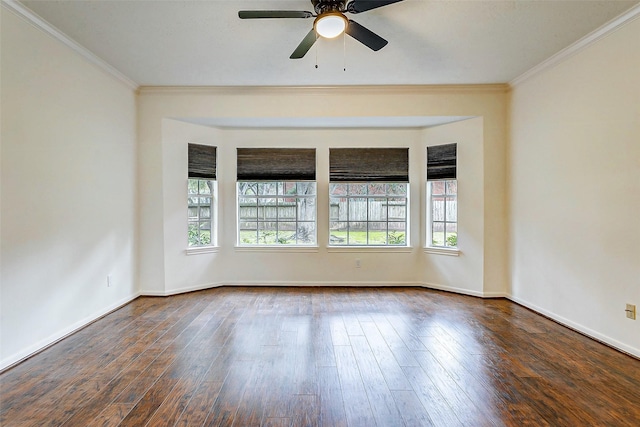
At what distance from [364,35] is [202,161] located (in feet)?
10.2

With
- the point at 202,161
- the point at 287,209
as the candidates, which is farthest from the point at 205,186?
the point at 287,209

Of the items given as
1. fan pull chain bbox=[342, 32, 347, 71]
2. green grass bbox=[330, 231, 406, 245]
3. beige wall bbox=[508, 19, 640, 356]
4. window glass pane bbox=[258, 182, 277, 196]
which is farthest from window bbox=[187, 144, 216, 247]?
beige wall bbox=[508, 19, 640, 356]

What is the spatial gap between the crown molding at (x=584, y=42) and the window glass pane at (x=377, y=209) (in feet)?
7.82

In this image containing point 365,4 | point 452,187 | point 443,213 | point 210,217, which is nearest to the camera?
point 365,4

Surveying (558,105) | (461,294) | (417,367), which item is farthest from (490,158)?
(417,367)

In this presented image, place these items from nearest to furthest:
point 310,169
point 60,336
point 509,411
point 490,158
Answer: point 509,411 < point 60,336 < point 490,158 < point 310,169

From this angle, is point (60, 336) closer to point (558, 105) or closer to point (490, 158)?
point (490, 158)

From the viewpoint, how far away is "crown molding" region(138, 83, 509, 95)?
4379mm

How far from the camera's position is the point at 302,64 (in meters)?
3.69

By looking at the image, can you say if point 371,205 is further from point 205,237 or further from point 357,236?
point 205,237

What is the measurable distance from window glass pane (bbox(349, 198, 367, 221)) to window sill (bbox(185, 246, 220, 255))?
215 centimetres

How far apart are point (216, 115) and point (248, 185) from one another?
117cm

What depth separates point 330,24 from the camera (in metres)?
2.41

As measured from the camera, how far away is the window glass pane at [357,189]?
5160 mm
